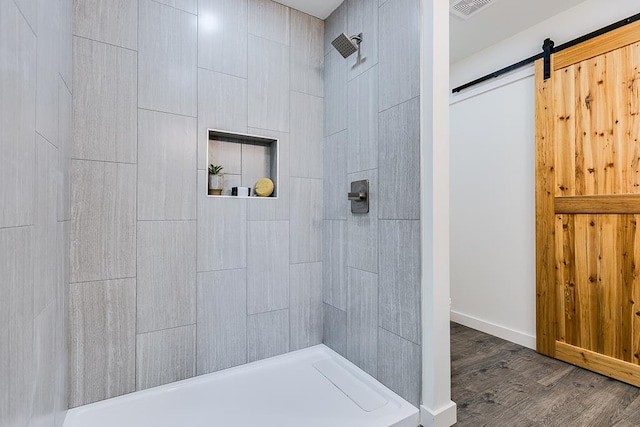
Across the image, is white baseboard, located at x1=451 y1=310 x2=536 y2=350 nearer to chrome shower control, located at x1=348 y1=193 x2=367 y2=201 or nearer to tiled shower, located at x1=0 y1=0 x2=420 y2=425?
tiled shower, located at x1=0 y1=0 x2=420 y2=425

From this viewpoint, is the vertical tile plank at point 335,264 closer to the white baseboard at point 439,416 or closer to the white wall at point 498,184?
the white baseboard at point 439,416

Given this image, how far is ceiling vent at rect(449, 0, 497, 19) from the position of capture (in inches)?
87.7

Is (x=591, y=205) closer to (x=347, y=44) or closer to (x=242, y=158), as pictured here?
(x=347, y=44)

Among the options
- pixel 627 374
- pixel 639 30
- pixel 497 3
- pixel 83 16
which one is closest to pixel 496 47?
pixel 497 3

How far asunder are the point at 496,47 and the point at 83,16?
3.11 meters

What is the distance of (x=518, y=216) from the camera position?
263cm

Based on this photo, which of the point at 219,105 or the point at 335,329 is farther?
the point at 335,329

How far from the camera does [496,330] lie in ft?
9.06

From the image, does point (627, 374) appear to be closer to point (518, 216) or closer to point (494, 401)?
point (494, 401)

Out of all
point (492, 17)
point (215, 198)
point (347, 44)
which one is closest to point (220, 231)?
point (215, 198)

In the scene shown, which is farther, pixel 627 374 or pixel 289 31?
pixel 289 31

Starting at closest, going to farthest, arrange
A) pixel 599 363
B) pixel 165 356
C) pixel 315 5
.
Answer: pixel 165 356
pixel 599 363
pixel 315 5

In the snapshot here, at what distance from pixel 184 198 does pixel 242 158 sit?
51 centimetres

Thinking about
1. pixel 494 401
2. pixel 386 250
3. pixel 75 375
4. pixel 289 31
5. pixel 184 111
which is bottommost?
pixel 494 401
